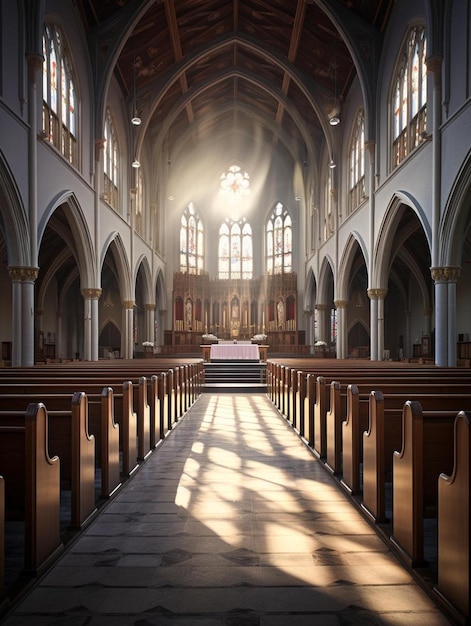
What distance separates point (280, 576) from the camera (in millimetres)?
3242

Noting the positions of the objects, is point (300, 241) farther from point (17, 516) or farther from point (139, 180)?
point (17, 516)

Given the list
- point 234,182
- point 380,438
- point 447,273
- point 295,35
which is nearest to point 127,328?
point 295,35

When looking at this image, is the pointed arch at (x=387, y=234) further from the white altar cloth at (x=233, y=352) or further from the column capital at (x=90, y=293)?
the column capital at (x=90, y=293)

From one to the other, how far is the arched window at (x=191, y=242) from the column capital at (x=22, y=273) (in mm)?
19699

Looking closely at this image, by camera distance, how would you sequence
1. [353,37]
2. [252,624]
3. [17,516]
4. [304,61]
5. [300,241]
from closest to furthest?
[252,624] < [17,516] < [353,37] < [304,61] < [300,241]

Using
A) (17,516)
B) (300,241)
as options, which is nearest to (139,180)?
(300,241)

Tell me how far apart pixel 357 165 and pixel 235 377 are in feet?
31.1

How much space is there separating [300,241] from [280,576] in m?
29.7

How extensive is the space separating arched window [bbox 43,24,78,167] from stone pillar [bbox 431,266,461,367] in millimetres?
10094

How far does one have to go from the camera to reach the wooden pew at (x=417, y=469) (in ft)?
10.8

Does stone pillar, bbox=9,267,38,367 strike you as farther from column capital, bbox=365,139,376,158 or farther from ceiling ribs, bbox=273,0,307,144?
ceiling ribs, bbox=273,0,307,144

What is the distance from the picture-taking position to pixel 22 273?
12.4 metres

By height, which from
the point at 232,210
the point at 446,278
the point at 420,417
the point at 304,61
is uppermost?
the point at 304,61

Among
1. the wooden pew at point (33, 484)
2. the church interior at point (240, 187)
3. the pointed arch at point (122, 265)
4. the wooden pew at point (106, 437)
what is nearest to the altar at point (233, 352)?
the church interior at point (240, 187)
